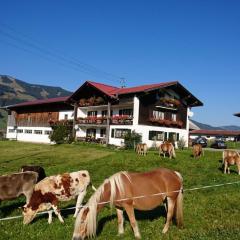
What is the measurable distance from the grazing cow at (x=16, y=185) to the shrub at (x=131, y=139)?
3160 centimetres

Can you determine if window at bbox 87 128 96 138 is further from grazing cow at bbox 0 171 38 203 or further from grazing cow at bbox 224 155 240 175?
grazing cow at bbox 0 171 38 203

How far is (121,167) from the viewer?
1000 inches

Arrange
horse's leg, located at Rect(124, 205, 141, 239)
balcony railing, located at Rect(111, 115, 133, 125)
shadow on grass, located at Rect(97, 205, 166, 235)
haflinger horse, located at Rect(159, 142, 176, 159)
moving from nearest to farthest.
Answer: horse's leg, located at Rect(124, 205, 141, 239) < shadow on grass, located at Rect(97, 205, 166, 235) < haflinger horse, located at Rect(159, 142, 176, 159) < balcony railing, located at Rect(111, 115, 133, 125)

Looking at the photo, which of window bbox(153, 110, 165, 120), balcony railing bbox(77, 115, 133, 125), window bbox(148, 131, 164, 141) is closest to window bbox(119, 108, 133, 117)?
balcony railing bbox(77, 115, 133, 125)

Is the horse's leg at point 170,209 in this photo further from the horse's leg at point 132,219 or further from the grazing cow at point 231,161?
the grazing cow at point 231,161

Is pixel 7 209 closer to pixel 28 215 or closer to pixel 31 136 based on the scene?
pixel 28 215

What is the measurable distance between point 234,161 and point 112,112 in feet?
106

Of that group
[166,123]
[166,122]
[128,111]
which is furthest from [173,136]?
[128,111]

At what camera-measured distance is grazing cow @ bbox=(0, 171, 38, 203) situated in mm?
11648

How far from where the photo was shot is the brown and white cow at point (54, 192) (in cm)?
1091

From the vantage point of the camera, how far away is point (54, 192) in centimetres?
1127

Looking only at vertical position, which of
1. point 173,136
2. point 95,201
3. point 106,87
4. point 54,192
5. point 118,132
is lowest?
point 54,192

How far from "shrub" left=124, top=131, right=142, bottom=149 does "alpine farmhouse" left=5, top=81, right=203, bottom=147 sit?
350cm

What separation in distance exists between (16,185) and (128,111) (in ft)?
130
